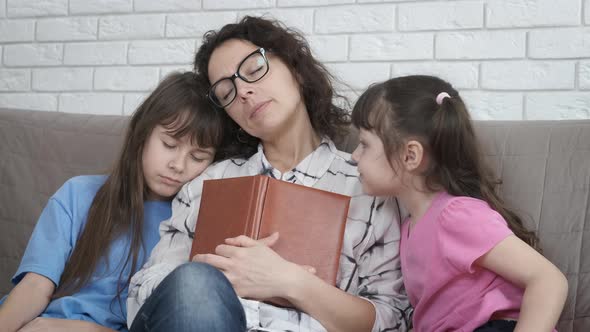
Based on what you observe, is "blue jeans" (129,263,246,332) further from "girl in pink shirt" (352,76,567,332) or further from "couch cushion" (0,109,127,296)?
"couch cushion" (0,109,127,296)

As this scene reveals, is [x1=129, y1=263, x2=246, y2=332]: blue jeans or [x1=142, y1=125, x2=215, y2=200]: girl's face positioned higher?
[x1=142, y1=125, x2=215, y2=200]: girl's face

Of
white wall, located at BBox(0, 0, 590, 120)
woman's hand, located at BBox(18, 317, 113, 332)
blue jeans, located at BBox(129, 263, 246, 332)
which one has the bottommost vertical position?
woman's hand, located at BBox(18, 317, 113, 332)

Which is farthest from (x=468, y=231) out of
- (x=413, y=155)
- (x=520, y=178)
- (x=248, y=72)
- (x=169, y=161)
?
(x=169, y=161)

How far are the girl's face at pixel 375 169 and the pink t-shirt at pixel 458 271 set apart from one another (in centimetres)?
11

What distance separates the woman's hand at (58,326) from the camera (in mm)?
1525

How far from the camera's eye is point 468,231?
4.51 feet

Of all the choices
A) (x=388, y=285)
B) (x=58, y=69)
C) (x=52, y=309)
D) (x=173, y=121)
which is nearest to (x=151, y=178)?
(x=173, y=121)

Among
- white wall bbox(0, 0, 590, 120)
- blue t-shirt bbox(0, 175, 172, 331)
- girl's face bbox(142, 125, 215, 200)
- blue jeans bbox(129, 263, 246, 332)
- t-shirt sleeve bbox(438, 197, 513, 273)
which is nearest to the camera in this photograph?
blue jeans bbox(129, 263, 246, 332)

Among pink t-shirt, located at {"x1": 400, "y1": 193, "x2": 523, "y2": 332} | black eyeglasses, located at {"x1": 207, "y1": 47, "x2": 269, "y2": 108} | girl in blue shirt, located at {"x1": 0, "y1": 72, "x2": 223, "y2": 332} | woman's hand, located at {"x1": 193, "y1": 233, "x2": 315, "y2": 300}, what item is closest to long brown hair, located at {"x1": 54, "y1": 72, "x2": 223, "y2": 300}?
girl in blue shirt, located at {"x1": 0, "y1": 72, "x2": 223, "y2": 332}

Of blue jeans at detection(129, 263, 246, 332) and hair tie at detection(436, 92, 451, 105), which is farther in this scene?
hair tie at detection(436, 92, 451, 105)

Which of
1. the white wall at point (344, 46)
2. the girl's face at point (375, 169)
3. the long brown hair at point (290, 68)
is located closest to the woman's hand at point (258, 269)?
the girl's face at point (375, 169)

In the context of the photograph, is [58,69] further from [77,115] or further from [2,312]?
[2,312]

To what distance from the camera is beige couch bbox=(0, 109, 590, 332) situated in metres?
1.57

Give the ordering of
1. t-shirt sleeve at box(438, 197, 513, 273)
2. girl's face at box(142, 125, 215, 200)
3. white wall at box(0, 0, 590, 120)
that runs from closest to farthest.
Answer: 1. t-shirt sleeve at box(438, 197, 513, 273)
2. girl's face at box(142, 125, 215, 200)
3. white wall at box(0, 0, 590, 120)
